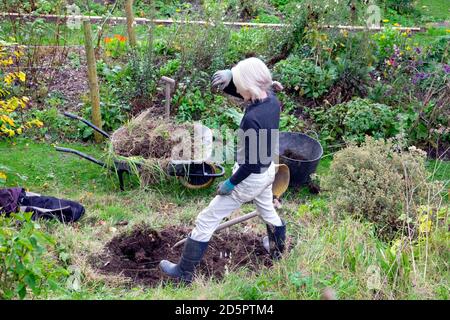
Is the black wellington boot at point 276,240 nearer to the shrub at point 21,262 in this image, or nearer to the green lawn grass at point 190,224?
the green lawn grass at point 190,224

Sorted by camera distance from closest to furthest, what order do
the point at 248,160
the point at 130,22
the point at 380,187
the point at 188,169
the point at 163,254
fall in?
1. the point at 248,160
2. the point at 163,254
3. the point at 380,187
4. the point at 188,169
5. the point at 130,22

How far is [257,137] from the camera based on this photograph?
4746 mm

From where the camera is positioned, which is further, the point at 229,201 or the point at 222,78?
the point at 229,201

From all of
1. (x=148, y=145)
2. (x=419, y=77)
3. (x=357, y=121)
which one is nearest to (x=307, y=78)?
(x=357, y=121)

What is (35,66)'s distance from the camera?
8648mm

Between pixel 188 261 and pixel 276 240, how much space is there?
79 centimetres

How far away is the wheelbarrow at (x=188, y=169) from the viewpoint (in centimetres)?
657

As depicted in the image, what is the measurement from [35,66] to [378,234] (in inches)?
203

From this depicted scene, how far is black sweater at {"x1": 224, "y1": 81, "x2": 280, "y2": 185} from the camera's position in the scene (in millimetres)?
4707

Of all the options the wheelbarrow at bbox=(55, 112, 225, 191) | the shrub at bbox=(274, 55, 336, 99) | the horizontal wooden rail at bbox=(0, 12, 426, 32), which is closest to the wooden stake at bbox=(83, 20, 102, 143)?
the wheelbarrow at bbox=(55, 112, 225, 191)

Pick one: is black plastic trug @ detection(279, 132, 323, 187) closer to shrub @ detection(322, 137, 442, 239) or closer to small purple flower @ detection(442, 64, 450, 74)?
shrub @ detection(322, 137, 442, 239)

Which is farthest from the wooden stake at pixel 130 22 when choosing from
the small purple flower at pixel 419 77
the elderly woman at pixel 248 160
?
the elderly woman at pixel 248 160

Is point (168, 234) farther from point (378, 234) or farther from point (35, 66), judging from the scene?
point (35, 66)

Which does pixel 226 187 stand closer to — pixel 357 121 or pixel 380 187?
pixel 380 187
